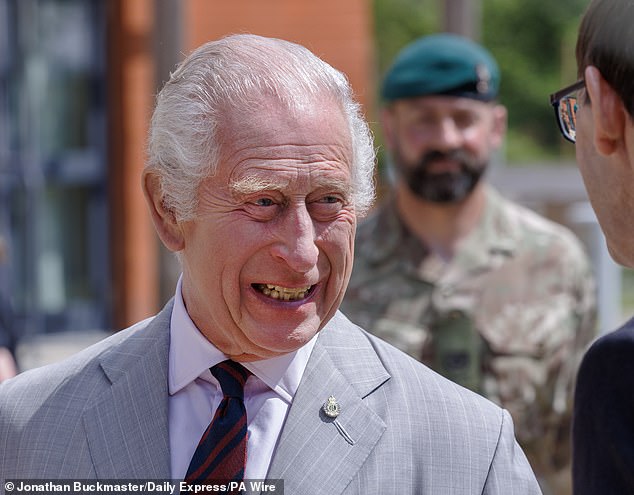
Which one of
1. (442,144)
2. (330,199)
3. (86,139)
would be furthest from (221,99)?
(86,139)

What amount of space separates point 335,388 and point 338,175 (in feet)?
1.46

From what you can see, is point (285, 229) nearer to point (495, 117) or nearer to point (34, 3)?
point (495, 117)

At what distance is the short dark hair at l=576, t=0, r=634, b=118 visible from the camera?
70.2 inches

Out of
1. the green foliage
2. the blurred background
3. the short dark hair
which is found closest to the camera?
the short dark hair

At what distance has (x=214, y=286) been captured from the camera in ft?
6.91

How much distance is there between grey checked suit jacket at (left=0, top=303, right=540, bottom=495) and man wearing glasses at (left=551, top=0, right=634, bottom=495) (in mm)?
186

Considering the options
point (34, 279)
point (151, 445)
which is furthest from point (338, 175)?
point (34, 279)

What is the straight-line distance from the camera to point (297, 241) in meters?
2.02

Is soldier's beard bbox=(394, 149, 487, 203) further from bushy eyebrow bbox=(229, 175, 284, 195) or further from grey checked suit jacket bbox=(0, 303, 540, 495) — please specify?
bushy eyebrow bbox=(229, 175, 284, 195)

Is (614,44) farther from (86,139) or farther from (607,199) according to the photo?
(86,139)

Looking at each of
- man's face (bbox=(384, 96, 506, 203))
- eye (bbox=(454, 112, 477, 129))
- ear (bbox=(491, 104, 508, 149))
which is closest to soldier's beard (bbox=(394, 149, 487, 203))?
man's face (bbox=(384, 96, 506, 203))

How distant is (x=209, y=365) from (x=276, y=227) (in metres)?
0.34

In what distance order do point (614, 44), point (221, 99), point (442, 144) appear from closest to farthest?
point (614, 44) < point (221, 99) < point (442, 144)

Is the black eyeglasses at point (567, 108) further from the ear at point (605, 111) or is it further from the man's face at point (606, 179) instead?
the ear at point (605, 111)
